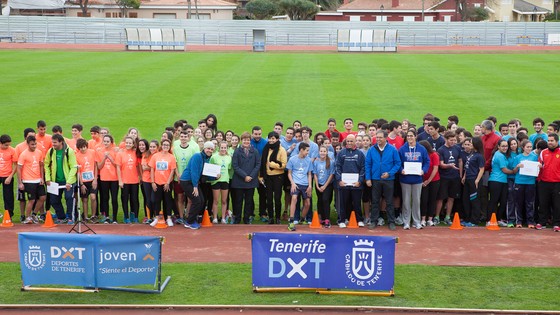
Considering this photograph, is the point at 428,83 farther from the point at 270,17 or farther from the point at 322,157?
the point at 270,17

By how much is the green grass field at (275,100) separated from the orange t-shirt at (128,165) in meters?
3.58

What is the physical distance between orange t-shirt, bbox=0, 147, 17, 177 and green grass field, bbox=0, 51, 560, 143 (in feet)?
29.0

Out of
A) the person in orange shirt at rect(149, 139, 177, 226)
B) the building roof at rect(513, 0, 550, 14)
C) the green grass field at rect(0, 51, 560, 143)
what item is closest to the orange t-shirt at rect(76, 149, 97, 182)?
the person in orange shirt at rect(149, 139, 177, 226)

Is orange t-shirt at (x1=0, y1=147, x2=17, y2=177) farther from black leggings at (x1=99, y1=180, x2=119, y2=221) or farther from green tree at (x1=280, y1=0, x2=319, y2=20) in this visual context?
green tree at (x1=280, y1=0, x2=319, y2=20)

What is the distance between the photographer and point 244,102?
3089 centimetres

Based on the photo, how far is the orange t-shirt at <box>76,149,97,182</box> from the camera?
1530 centimetres

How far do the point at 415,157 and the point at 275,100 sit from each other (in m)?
17.0

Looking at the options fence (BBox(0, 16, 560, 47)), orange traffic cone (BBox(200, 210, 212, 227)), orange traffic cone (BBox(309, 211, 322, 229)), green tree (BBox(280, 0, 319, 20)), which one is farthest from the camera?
green tree (BBox(280, 0, 319, 20))

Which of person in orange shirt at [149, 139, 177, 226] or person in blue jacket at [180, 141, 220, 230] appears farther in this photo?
person in orange shirt at [149, 139, 177, 226]

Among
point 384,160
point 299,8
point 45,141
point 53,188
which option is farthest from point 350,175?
point 299,8

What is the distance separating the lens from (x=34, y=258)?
11078 mm

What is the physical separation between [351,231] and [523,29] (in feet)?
209

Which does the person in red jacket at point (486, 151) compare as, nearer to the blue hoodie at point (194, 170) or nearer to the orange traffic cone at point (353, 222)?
the orange traffic cone at point (353, 222)

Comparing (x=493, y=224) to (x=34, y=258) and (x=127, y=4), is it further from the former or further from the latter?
(x=127, y=4)
